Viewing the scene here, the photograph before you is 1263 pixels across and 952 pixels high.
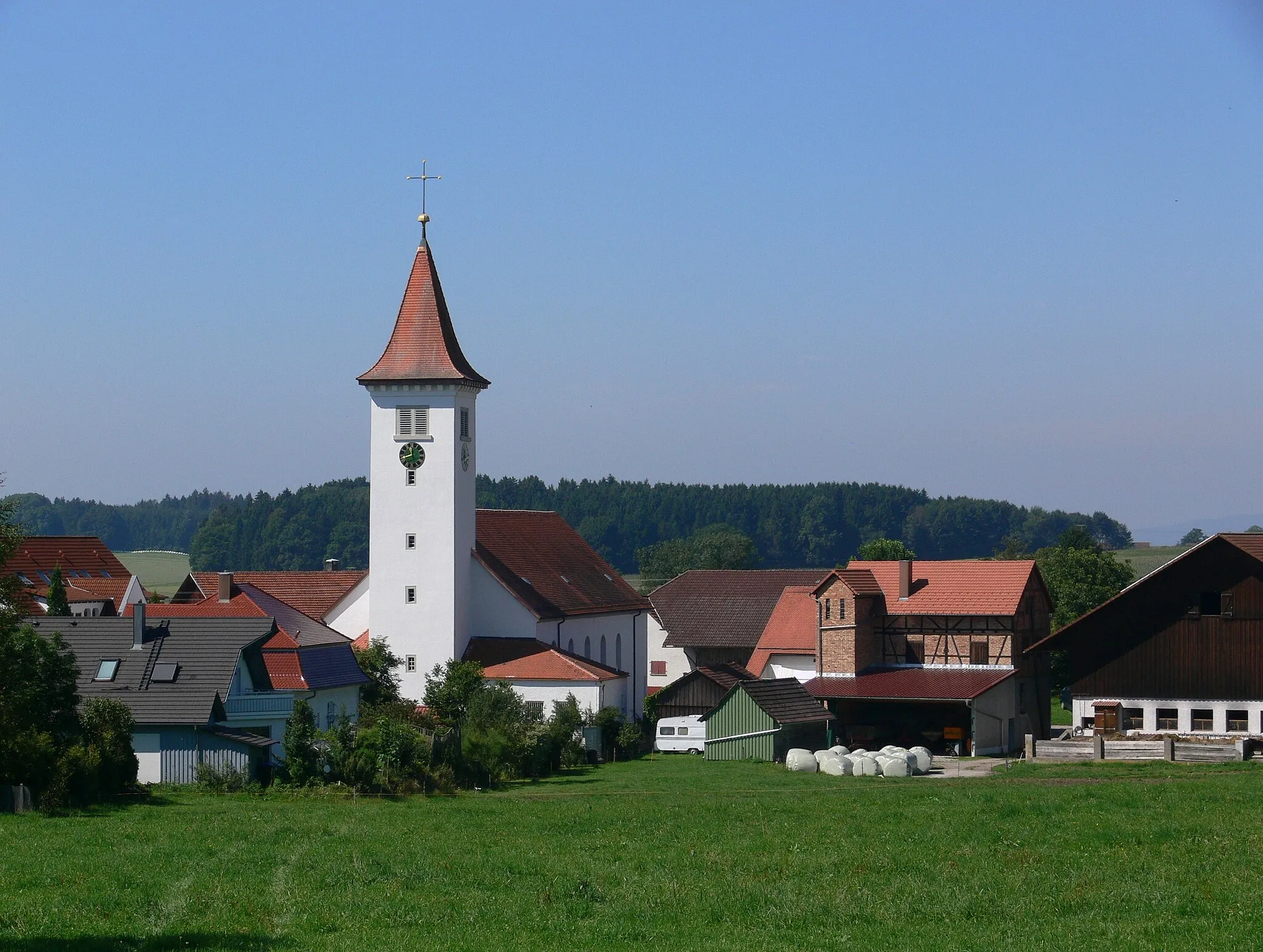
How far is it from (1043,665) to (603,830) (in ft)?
106

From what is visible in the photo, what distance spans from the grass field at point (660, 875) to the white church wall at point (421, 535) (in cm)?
2444

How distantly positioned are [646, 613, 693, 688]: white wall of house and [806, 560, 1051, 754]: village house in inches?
917

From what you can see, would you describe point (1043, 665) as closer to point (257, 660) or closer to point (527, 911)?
point (257, 660)

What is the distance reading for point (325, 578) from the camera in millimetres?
63156

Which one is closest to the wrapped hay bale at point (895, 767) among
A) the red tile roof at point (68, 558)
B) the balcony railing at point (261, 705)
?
the balcony railing at point (261, 705)

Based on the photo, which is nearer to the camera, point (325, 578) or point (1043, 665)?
point (1043, 665)

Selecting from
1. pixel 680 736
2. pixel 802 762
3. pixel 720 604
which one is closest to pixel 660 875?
pixel 802 762

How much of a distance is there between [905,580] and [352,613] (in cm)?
2010

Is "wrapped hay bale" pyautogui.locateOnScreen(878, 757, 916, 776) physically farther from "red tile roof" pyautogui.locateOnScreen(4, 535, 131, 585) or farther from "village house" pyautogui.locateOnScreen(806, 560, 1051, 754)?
"red tile roof" pyautogui.locateOnScreen(4, 535, 131, 585)

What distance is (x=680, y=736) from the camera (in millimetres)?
53531

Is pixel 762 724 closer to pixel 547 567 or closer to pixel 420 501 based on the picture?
pixel 420 501

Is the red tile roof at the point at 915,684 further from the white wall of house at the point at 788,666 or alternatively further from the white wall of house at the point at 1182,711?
the white wall of house at the point at 788,666

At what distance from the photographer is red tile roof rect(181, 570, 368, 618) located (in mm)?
58438


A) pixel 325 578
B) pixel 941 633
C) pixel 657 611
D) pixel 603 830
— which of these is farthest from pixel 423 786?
pixel 657 611
